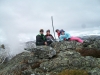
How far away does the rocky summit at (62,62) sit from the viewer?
12.0 meters

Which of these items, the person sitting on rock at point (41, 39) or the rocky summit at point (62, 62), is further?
the person sitting on rock at point (41, 39)

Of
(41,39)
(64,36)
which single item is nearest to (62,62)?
(41,39)

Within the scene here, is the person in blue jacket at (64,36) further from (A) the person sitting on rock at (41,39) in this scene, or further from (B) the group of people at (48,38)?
(A) the person sitting on rock at (41,39)

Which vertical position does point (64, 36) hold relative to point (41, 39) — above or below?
above

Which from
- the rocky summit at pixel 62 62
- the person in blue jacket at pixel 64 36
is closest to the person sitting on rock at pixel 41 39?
the person in blue jacket at pixel 64 36

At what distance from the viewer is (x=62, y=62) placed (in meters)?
13.2

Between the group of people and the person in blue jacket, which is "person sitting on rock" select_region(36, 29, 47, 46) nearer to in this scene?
the group of people

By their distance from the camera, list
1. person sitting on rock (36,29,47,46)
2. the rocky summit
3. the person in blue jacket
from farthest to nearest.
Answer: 1. the person in blue jacket
2. person sitting on rock (36,29,47,46)
3. the rocky summit

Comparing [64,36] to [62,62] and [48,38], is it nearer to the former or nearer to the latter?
[48,38]

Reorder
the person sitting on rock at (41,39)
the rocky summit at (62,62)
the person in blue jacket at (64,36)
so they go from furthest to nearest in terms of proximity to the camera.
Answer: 1. the person in blue jacket at (64,36)
2. the person sitting on rock at (41,39)
3. the rocky summit at (62,62)

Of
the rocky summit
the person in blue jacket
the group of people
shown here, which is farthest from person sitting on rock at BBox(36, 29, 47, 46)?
the rocky summit

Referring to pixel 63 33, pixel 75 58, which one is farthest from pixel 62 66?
pixel 63 33

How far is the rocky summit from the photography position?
12.0 meters

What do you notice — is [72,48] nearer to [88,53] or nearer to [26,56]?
[88,53]
